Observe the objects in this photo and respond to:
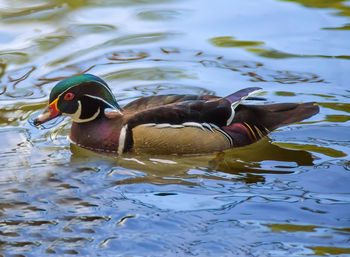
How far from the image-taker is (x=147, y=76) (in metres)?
8.94

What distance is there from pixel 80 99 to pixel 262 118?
1.96 meters

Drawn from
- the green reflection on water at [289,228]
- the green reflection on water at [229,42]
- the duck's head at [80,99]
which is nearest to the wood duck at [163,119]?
the duck's head at [80,99]

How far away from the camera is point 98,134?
732cm

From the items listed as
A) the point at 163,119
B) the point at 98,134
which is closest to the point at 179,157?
the point at 163,119

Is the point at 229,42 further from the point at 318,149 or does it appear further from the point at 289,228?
the point at 289,228

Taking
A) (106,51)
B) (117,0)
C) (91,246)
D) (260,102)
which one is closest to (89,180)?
(91,246)

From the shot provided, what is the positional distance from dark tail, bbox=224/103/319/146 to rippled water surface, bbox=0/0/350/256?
0.57 ft

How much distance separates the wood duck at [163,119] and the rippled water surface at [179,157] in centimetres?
15

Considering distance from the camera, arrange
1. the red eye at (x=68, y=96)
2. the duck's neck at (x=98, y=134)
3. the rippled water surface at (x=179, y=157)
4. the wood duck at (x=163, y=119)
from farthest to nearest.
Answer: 1. the red eye at (x=68, y=96)
2. the duck's neck at (x=98, y=134)
3. the wood duck at (x=163, y=119)
4. the rippled water surface at (x=179, y=157)

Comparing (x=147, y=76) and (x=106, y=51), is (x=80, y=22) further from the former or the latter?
(x=147, y=76)

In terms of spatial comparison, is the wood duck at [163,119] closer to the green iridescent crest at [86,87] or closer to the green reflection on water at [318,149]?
the green iridescent crest at [86,87]

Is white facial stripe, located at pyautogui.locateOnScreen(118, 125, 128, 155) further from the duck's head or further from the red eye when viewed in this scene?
the red eye

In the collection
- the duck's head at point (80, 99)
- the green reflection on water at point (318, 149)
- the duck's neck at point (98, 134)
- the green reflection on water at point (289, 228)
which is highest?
the duck's head at point (80, 99)

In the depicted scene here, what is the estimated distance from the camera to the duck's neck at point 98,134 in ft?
23.7
